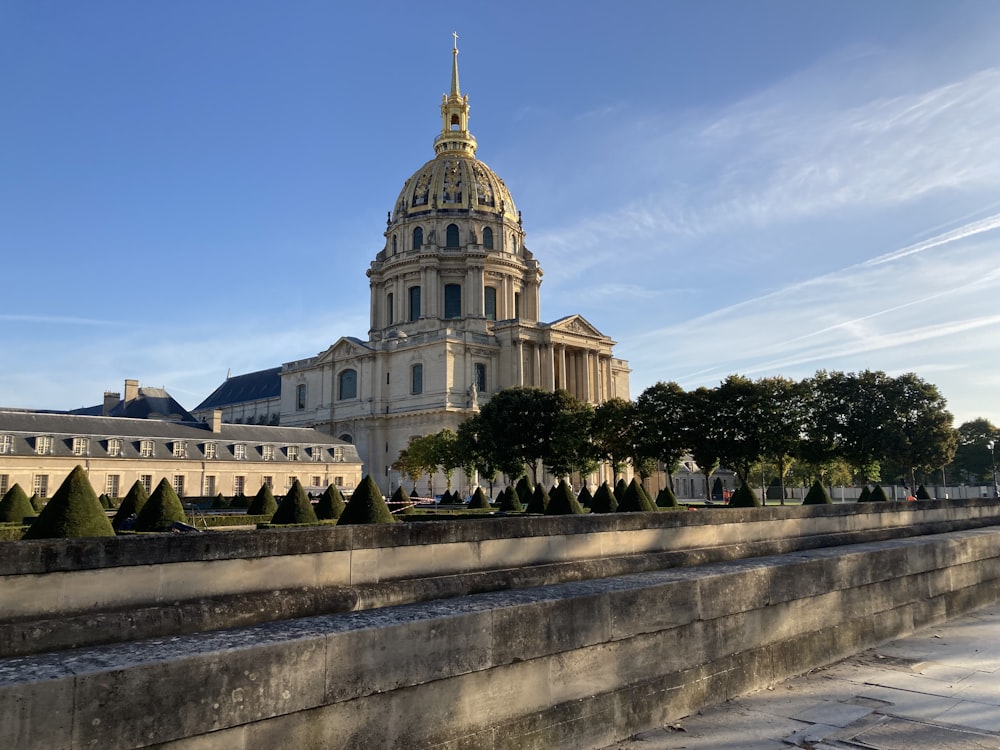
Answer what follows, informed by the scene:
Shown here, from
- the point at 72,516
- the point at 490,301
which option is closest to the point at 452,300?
the point at 490,301

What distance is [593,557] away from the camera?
29.8 feet

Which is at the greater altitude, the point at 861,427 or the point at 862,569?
the point at 861,427

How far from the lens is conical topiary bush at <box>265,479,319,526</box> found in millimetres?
25875

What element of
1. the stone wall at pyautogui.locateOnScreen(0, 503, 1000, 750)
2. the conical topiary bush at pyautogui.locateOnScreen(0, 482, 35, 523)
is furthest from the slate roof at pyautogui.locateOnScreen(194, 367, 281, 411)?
the stone wall at pyautogui.locateOnScreen(0, 503, 1000, 750)

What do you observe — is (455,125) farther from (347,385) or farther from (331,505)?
(331,505)

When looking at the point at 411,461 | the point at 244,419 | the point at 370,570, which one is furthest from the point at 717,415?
the point at 244,419

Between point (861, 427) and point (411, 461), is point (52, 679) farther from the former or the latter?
point (411, 461)

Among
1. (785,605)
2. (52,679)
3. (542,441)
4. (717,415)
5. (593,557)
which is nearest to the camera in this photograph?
(52,679)

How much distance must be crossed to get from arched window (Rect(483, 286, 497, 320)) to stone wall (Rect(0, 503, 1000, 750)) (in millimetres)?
84275

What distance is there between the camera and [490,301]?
9400 centimetres

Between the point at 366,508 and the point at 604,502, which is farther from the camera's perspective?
the point at 604,502

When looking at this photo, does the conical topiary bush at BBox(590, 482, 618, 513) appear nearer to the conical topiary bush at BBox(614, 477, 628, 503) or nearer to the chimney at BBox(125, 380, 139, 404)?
the conical topiary bush at BBox(614, 477, 628, 503)

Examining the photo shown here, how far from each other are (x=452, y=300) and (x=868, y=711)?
8782 cm

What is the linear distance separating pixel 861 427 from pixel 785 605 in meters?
51.6
